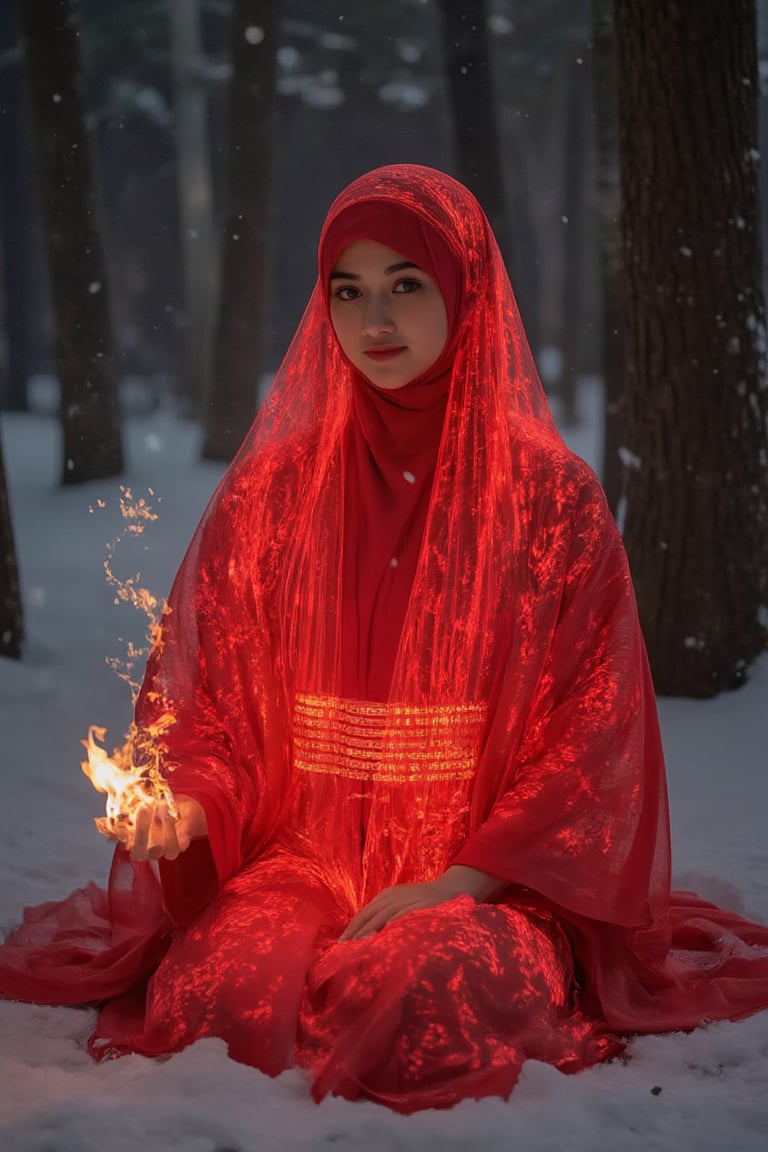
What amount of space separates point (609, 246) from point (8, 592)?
3.90 meters

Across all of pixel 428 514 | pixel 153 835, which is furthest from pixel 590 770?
pixel 153 835

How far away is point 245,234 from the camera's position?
812 cm

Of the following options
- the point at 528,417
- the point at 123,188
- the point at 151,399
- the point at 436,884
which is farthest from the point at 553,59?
the point at 436,884

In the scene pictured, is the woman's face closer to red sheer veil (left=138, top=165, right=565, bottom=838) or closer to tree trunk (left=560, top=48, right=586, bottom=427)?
red sheer veil (left=138, top=165, right=565, bottom=838)

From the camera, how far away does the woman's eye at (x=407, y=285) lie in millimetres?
2656

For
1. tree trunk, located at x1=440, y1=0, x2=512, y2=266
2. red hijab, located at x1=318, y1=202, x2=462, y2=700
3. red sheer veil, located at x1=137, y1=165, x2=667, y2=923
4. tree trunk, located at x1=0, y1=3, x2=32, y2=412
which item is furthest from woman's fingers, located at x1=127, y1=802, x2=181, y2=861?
tree trunk, located at x1=0, y1=3, x2=32, y2=412

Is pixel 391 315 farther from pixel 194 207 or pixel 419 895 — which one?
pixel 194 207

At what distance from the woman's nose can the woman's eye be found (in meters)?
0.04

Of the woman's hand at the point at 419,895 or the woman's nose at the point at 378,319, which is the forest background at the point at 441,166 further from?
the woman's hand at the point at 419,895

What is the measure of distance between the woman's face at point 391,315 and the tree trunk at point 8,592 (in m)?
2.70

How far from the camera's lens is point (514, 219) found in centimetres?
1340

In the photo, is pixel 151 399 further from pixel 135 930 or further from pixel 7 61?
pixel 135 930

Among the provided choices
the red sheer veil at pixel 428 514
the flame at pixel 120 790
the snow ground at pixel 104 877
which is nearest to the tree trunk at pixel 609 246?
the snow ground at pixel 104 877

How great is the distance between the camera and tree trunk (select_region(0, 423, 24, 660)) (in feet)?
16.5
